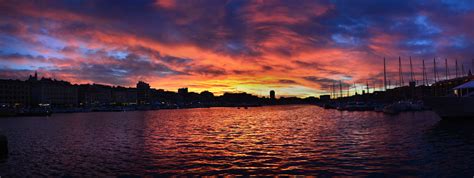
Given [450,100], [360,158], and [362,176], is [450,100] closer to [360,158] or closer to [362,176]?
[360,158]

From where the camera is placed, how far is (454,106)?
56.2m

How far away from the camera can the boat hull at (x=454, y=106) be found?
183 feet

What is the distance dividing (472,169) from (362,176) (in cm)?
607

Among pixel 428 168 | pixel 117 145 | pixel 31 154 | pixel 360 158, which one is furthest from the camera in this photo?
pixel 117 145

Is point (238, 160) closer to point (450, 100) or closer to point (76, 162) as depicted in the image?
point (76, 162)

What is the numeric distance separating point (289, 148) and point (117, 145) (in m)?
16.1

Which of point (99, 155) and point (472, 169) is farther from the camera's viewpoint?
point (99, 155)

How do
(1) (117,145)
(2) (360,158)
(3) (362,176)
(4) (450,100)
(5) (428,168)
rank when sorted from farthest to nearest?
(4) (450,100) → (1) (117,145) → (2) (360,158) → (5) (428,168) → (3) (362,176)

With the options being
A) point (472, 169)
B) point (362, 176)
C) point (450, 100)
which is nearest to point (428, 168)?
point (472, 169)

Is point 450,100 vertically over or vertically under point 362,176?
over

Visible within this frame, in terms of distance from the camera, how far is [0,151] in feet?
93.5

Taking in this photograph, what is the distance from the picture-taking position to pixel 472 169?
19.6m

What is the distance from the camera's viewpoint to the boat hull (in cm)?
5578

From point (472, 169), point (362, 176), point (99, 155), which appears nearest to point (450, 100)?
point (472, 169)
